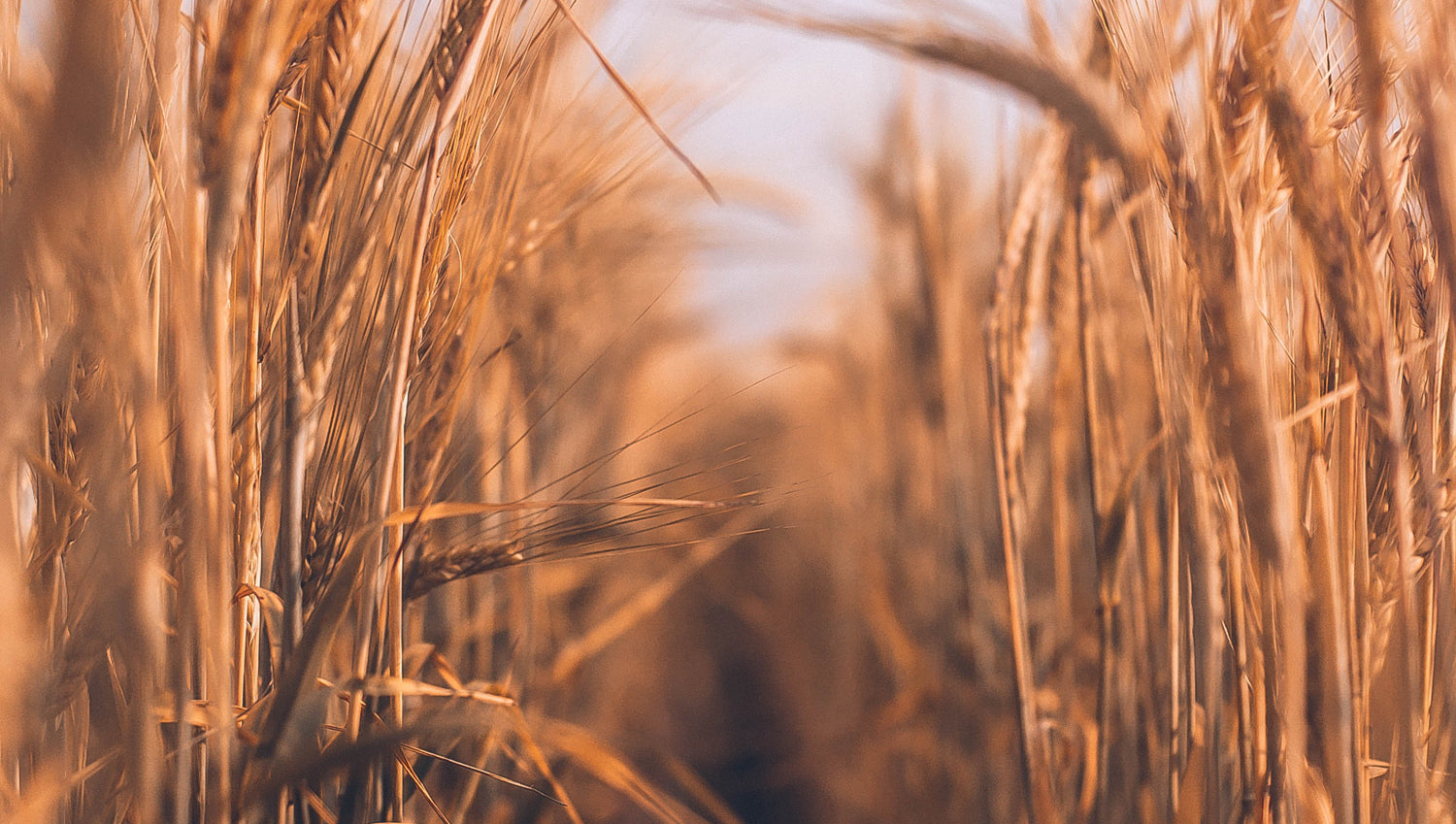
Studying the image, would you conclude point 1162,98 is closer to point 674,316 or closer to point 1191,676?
point 1191,676

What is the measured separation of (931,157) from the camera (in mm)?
1141

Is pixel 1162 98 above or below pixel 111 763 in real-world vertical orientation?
above

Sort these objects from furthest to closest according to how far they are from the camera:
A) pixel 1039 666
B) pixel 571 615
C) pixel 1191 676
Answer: pixel 571 615
pixel 1039 666
pixel 1191 676

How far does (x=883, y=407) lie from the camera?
1389 mm

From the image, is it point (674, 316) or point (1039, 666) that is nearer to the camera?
point (1039, 666)

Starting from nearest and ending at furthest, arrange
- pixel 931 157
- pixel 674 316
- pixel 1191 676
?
pixel 1191 676, pixel 931 157, pixel 674 316

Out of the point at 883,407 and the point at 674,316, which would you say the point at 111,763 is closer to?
the point at 883,407

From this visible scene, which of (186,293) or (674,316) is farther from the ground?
(674,316)

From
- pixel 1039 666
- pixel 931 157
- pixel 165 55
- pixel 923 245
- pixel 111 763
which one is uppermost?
pixel 931 157

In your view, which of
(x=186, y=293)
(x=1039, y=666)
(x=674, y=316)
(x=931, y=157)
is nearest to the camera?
(x=186, y=293)

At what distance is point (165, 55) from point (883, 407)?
120 cm

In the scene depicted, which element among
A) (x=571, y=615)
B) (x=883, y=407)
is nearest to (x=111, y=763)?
(x=571, y=615)

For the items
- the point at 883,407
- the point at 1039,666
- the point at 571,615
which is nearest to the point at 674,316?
the point at 883,407

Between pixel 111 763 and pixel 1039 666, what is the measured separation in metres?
0.89
